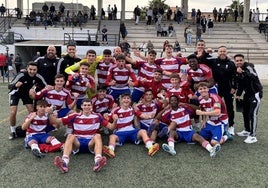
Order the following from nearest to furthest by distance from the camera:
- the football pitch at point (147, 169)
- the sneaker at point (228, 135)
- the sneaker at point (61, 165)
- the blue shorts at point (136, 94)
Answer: the football pitch at point (147, 169) < the sneaker at point (61, 165) < the sneaker at point (228, 135) < the blue shorts at point (136, 94)

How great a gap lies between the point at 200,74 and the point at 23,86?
341cm

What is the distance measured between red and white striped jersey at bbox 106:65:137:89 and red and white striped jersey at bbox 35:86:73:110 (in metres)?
0.98

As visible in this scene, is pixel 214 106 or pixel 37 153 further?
pixel 214 106

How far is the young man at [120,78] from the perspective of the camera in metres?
7.64

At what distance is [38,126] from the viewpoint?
6457mm

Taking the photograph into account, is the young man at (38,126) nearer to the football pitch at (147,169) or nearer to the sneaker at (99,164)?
the football pitch at (147,169)

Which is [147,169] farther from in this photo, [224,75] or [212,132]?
[224,75]

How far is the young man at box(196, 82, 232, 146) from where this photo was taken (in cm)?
651

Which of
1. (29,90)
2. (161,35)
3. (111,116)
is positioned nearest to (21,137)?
(29,90)

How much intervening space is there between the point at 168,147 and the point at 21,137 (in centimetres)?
291

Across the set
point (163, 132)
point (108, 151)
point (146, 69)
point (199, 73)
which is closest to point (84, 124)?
point (108, 151)

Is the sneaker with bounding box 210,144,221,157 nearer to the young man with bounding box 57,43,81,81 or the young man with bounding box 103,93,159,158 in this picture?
the young man with bounding box 103,93,159,158

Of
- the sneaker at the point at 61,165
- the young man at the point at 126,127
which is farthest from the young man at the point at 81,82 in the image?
the sneaker at the point at 61,165

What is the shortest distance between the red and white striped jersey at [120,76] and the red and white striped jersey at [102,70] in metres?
0.23
